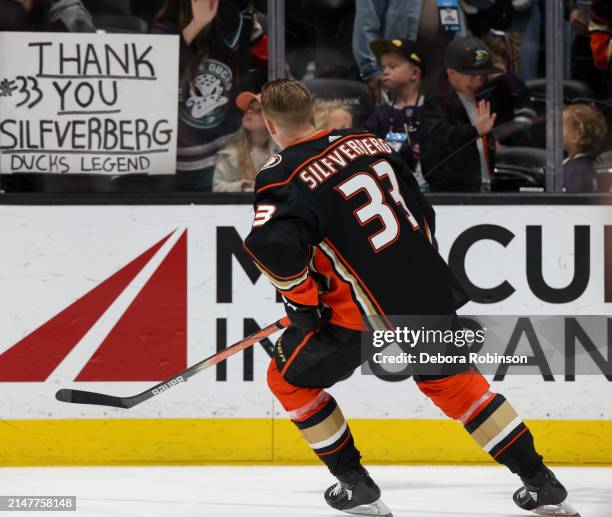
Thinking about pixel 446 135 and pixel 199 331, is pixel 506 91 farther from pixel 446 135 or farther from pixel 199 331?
pixel 199 331

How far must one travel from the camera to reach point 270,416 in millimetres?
4090

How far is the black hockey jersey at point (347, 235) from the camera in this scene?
9.60 feet

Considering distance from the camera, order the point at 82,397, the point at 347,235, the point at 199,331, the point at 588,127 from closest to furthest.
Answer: the point at 347,235 → the point at 82,397 → the point at 199,331 → the point at 588,127

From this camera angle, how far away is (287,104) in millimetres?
3006

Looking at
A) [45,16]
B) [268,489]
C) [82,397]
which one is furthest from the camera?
[45,16]

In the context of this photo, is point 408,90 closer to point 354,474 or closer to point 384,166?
point 384,166

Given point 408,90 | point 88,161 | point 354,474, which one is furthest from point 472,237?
point 88,161

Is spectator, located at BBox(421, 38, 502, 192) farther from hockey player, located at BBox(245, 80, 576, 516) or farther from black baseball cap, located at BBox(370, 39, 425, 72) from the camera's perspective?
hockey player, located at BBox(245, 80, 576, 516)

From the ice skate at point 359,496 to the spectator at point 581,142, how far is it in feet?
5.22

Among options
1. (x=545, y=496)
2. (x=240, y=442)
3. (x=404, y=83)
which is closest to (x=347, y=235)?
(x=545, y=496)

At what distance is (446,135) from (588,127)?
0.55 meters

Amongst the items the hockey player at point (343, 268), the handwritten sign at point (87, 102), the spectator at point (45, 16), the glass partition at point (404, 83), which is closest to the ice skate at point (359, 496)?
the hockey player at point (343, 268)

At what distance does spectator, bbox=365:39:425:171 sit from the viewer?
14.2ft

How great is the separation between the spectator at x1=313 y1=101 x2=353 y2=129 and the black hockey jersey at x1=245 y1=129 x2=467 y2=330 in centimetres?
127
